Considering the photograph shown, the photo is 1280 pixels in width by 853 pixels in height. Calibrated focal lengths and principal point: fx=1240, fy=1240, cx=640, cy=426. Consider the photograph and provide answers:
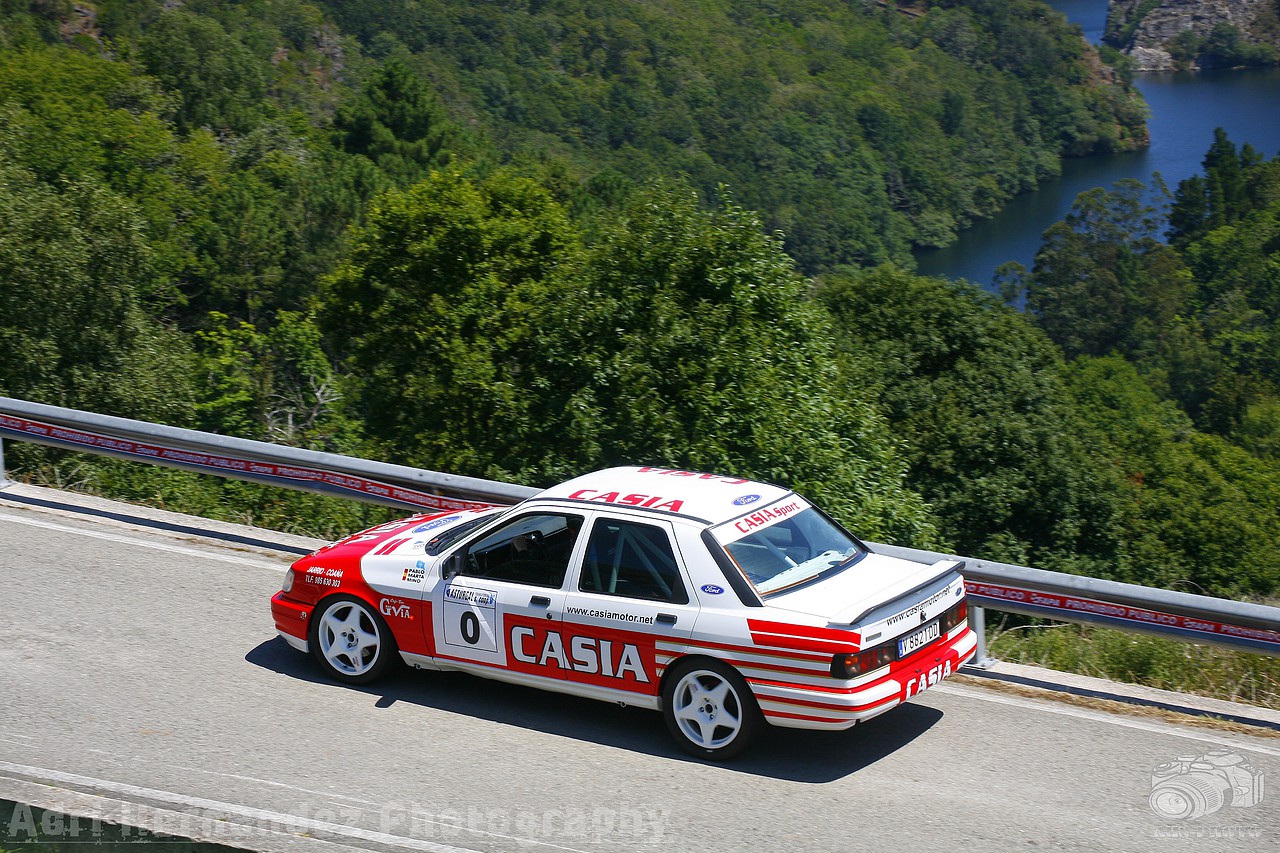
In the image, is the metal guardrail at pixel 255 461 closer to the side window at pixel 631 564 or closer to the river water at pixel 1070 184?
the side window at pixel 631 564

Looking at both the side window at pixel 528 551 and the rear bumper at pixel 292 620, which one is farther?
the rear bumper at pixel 292 620

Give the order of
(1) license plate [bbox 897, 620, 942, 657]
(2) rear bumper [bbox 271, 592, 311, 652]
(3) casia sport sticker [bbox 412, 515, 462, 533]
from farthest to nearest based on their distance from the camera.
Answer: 1. (3) casia sport sticker [bbox 412, 515, 462, 533]
2. (2) rear bumper [bbox 271, 592, 311, 652]
3. (1) license plate [bbox 897, 620, 942, 657]

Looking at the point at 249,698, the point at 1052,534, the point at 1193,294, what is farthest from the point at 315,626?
the point at 1193,294

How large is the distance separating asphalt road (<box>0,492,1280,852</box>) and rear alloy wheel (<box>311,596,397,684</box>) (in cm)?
15

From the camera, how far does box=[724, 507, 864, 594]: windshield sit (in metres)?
6.88

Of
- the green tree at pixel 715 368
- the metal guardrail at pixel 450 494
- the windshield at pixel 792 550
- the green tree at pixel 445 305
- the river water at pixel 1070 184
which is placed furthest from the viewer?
the river water at pixel 1070 184

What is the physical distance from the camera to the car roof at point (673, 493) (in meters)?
7.17

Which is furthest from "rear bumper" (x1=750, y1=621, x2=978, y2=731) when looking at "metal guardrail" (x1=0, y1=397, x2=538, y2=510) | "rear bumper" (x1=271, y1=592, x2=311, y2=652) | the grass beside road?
"metal guardrail" (x1=0, y1=397, x2=538, y2=510)

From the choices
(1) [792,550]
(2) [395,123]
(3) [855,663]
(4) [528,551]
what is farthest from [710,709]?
(2) [395,123]

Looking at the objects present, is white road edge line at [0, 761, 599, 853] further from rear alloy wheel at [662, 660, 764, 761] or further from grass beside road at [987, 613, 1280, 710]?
grass beside road at [987, 613, 1280, 710]

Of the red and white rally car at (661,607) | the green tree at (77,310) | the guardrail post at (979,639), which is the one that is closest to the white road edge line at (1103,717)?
the guardrail post at (979,639)

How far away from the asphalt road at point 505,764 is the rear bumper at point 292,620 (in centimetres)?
25

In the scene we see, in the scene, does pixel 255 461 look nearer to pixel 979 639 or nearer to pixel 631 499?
pixel 631 499

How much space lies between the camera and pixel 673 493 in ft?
24.4
